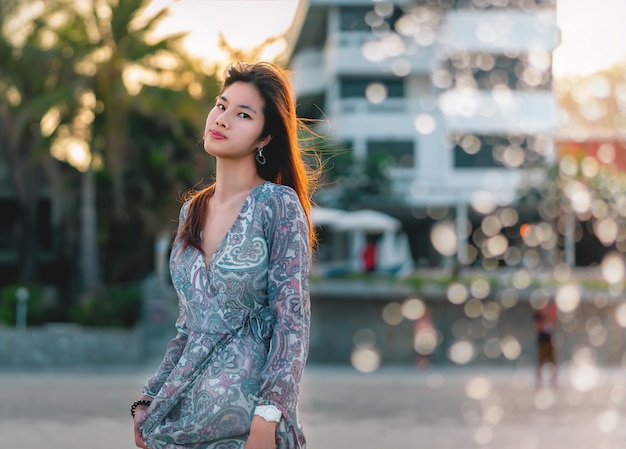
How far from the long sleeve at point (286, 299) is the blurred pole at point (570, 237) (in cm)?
3997

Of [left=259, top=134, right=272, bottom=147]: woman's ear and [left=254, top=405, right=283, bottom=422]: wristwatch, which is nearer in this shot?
[left=254, top=405, right=283, bottom=422]: wristwatch

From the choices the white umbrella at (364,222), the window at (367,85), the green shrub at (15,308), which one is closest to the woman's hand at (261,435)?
the green shrub at (15,308)

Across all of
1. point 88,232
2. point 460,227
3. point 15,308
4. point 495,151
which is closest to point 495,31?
point 495,151

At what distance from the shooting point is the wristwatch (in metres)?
3.21

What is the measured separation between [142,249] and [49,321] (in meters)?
12.1

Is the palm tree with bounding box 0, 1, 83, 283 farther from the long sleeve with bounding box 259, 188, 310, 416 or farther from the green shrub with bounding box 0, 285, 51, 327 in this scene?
the long sleeve with bounding box 259, 188, 310, 416

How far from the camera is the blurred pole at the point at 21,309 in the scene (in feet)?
83.8

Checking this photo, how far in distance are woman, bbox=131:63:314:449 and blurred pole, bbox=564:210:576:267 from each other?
131 ft

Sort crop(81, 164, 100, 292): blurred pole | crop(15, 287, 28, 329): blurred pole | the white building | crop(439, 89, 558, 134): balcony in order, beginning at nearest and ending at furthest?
crop(15, 287, 28, 329): blurred pole
crop(81, 164, 100, 292): blurred pole
the white building
crop(439, 89, 558, 134): balcony

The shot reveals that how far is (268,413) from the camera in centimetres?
321

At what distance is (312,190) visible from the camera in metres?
3.94

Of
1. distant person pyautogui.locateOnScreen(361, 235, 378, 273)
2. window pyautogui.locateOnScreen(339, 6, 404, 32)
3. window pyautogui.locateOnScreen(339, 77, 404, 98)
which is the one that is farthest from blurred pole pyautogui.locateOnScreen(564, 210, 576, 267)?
distant person pyautogui.locateOnScreen(361, 235, 378, 273)

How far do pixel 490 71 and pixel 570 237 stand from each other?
6136 mm

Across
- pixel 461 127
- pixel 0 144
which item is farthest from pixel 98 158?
pixel 461 127
